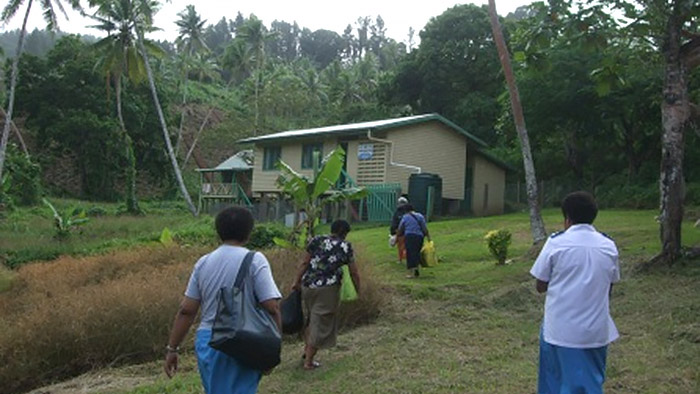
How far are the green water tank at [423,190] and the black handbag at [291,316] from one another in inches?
813

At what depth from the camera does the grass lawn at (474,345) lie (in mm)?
6477

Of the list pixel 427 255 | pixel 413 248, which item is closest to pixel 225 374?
pixel 413 248

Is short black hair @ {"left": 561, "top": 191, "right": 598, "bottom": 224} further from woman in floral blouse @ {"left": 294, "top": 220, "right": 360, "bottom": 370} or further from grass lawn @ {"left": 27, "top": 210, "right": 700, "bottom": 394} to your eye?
woman in floral blouse @ {"left": 294, "top": 220, "right": 360, "bottom": 370}

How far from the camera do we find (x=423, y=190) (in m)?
27.5

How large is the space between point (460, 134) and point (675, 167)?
19845mm

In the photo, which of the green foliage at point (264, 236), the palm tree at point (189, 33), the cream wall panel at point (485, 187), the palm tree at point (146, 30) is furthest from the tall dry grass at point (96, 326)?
the palm tree at point (189, 33)

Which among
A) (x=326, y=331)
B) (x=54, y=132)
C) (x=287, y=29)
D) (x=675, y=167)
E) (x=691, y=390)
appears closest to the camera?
(x=691, y=390)

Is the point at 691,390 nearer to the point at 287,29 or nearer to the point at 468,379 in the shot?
the point at 468,379

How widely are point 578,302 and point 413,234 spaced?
8698 mm

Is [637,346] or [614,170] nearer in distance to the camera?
[637,346]

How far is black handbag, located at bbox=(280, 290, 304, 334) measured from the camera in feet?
21.2

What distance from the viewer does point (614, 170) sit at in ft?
105

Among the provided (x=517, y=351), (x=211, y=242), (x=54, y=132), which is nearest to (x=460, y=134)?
(x=211, y=242)

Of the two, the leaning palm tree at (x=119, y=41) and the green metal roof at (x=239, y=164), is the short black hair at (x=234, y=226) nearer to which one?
the leaning palm tree at (x=119, y=41)
